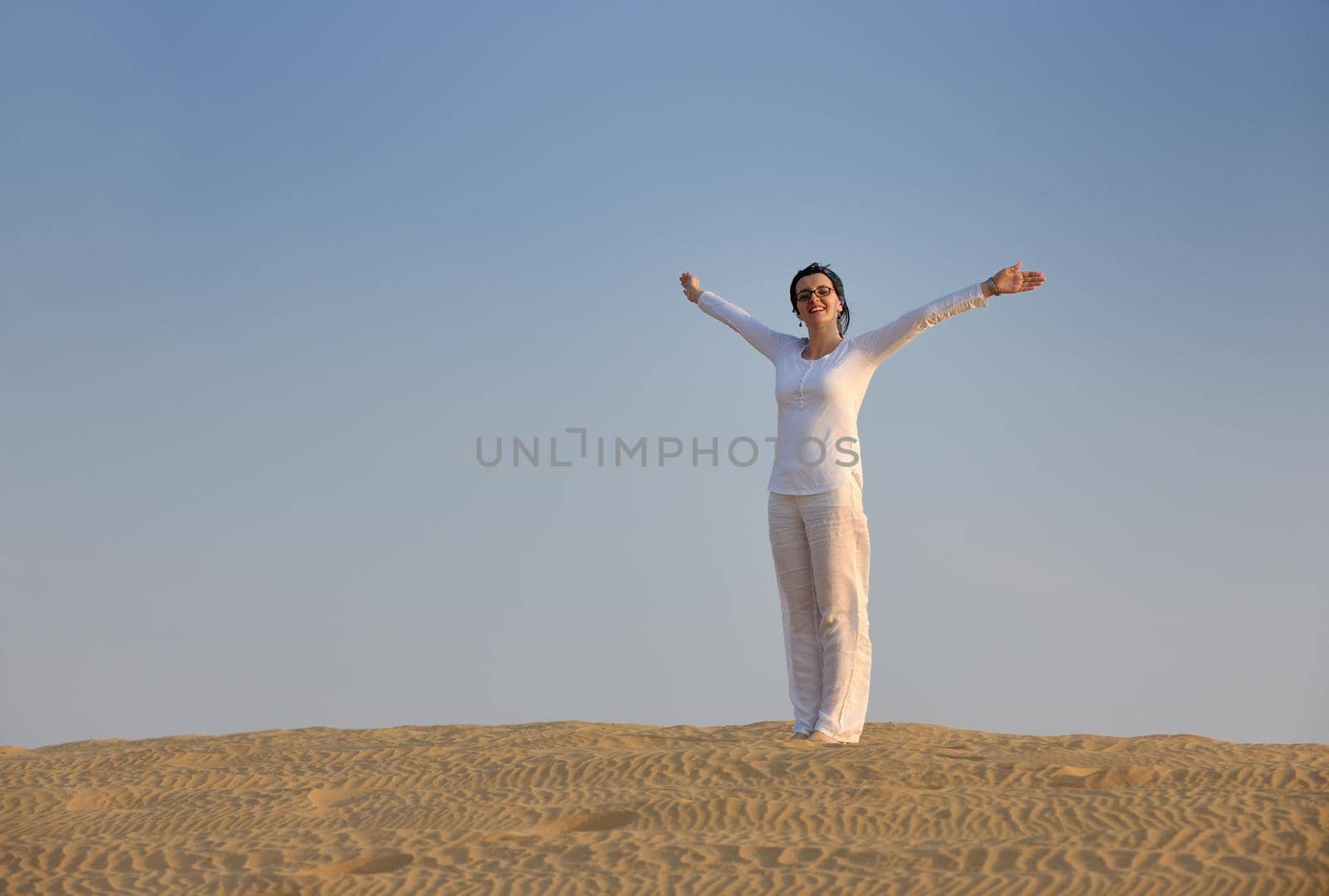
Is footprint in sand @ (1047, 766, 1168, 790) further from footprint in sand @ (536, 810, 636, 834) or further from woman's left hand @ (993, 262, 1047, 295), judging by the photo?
woman's left hand @ (993, 262, 1047, 295)

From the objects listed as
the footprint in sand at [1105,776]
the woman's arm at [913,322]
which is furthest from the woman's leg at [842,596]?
the footprint in sand at [1105,776]

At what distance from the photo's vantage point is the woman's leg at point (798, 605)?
7082 millimetres

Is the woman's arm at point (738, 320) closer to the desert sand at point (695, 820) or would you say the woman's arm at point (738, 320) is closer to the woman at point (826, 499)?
the woman at point (826, 499)

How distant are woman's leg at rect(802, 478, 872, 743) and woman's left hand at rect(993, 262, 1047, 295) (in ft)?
4.53

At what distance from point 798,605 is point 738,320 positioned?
1893mm

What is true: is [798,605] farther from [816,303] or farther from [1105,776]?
[1105,776]

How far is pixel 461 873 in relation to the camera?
4.48m

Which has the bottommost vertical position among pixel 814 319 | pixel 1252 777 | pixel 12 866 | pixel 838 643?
pixel 12 866

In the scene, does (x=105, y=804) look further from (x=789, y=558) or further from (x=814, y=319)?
(x=814, y=319)

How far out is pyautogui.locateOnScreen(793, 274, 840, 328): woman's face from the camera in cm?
712

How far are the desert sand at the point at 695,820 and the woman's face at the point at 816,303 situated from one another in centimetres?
250

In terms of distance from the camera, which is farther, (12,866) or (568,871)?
(12,866)

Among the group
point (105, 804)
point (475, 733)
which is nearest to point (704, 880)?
point (105, 804)

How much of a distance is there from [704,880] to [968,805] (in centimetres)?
134
